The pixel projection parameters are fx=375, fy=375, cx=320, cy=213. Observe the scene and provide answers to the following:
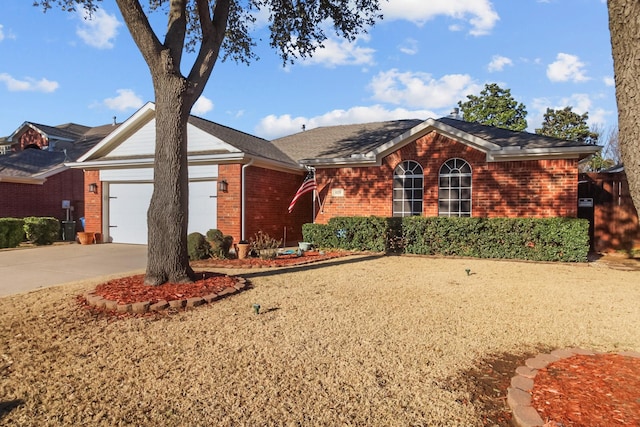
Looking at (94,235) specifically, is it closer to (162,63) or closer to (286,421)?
(162,63)

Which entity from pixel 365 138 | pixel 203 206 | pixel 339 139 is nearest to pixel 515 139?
pixel 365 138

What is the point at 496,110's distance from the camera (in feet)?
114

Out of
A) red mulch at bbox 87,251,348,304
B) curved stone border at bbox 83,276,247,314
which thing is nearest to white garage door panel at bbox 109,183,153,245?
red mulch at bbox 87,251,348,304

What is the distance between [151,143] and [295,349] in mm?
12258

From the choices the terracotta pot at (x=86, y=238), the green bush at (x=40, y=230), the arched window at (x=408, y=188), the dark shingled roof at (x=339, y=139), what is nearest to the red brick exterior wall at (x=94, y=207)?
the terracotta pot at (x=86, y=238)

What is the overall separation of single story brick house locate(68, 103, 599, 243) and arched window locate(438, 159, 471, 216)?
3 centimetres

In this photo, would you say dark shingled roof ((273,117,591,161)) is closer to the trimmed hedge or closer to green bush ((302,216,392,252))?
the trimmed hedge

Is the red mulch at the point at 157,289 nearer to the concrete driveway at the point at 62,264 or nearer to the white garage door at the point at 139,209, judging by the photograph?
the concrete driveway at the point at 62,264

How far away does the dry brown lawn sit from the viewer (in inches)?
108

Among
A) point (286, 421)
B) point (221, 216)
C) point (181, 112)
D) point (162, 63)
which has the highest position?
point (162, 63)

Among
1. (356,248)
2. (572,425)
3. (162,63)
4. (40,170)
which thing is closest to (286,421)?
(572,425)

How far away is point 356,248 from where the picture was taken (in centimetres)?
1139

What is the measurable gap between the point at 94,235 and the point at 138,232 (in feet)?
5.81

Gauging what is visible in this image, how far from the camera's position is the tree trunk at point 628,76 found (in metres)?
2.49
